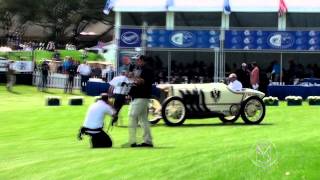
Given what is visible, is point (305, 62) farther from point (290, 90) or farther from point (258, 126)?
point (258, 126)

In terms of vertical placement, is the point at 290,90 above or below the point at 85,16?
below

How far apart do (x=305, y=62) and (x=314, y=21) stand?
2469mm

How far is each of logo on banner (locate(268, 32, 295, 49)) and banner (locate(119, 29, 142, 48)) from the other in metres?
5.97

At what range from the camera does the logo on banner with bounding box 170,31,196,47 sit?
33109 mm

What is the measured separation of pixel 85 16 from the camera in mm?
84438

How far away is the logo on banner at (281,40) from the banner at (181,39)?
2.40 m

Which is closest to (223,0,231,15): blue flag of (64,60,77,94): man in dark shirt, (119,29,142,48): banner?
(119,29,142,48): banner

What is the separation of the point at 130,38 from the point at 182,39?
250 centimetres

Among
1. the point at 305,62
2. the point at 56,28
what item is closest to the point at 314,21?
the point at 305,62

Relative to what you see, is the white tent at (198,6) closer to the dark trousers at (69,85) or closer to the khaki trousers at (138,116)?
the dark trousers at (69,85)

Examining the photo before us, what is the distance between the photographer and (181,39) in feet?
109

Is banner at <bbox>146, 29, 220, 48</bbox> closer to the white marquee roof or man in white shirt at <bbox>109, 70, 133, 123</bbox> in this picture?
the white marquee roof

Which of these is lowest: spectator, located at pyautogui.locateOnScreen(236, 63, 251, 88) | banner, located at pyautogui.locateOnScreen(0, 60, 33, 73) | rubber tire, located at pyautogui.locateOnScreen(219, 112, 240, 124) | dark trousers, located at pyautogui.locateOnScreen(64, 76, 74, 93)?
rubber tire, located at pyautogui.locateOnScreen(219, 112, 240, 124)

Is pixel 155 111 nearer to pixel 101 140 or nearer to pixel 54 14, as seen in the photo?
pixel 101 140
